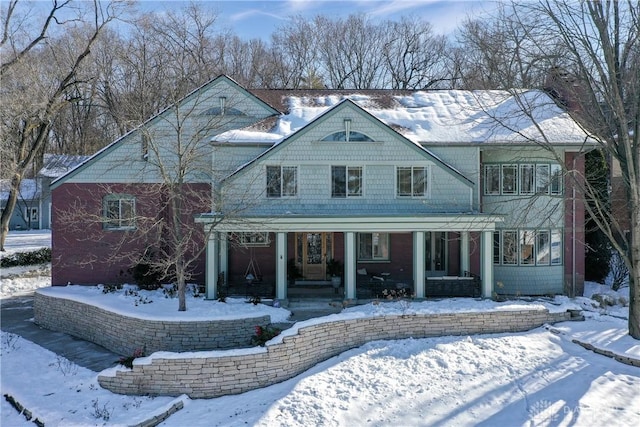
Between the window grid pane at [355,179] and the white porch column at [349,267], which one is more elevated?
the window grid pane at [355,179]

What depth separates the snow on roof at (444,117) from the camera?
604 inches

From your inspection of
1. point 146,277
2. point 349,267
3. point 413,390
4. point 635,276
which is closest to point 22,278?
point 146,277

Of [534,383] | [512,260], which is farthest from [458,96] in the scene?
[534,383]

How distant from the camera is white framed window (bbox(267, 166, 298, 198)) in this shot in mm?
14594

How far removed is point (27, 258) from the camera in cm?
2241

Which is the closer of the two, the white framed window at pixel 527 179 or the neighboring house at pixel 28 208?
the white framed window at pixel 527 179

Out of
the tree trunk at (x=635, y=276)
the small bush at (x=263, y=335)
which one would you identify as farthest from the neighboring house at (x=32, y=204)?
the tree trunk at (x=635, y=276)

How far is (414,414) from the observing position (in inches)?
323

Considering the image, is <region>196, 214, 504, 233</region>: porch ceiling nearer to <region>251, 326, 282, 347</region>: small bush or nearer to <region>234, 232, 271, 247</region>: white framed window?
<region>234, 232, 271, 247</region>: white framed window

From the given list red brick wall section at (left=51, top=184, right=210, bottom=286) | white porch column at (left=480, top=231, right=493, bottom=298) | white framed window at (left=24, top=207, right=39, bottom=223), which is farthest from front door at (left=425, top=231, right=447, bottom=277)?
white framed window at (left=24, top=207, right=39, bottom=223)

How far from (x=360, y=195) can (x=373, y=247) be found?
303cm

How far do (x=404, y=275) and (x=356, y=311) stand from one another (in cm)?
556

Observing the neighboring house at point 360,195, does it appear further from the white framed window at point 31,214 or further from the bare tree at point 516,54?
the white framed window at point 31,214

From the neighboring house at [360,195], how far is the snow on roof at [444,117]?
0.08m
